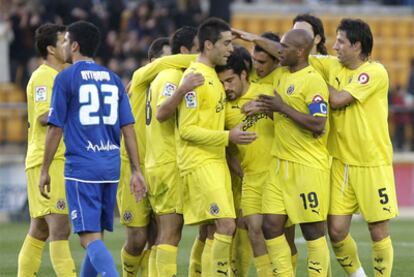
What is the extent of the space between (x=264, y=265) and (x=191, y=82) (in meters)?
1.83

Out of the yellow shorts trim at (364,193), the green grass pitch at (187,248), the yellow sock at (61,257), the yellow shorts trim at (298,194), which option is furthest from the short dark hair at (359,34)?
the yellow sock at (61,257)

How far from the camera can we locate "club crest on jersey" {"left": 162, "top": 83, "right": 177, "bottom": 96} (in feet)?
33.0

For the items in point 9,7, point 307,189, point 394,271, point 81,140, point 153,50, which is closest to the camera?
point 81,140

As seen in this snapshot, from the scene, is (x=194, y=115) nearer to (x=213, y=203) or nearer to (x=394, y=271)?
(x=213, y=203)

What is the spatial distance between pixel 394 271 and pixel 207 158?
3382 millimetres

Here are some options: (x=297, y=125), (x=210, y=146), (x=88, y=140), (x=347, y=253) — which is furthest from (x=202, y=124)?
(x=347, y=253)

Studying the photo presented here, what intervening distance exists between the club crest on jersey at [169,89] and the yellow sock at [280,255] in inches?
58.7

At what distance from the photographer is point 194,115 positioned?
32.1 ft

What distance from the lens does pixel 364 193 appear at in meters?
10.2

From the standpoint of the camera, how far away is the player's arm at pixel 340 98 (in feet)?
33.1

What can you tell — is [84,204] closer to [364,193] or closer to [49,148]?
[49,148]

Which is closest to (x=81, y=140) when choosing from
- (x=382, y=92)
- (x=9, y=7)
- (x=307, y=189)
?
(x=307, y=189)

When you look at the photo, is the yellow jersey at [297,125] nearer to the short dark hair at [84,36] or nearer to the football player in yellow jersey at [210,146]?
the football player in yellow jersey at [210,146]

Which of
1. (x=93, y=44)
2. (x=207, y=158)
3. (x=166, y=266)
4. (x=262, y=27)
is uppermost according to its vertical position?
(x=93, y=44)
